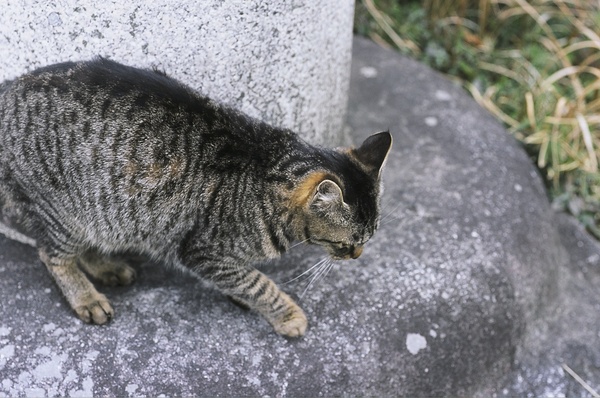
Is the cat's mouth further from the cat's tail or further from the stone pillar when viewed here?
the cat's tail

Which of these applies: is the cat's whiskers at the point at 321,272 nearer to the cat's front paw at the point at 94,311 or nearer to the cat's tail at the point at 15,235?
the cat's front paw at the point at 94,311

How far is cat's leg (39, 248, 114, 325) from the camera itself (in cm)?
289

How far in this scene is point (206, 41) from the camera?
2.89m

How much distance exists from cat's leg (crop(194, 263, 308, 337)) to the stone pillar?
2.35 ft

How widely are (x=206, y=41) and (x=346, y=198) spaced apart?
84cm

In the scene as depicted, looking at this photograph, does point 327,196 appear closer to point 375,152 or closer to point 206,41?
point 375,152

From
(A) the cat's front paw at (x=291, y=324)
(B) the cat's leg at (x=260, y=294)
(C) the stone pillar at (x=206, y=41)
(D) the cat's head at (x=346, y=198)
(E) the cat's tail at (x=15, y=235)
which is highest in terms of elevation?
(C) the stone pillar at (x=206, y=41)

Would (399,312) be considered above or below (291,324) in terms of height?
below

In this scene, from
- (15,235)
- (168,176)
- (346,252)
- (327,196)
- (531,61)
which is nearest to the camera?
(327,196)

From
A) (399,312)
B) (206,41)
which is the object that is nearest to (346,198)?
(399,312)

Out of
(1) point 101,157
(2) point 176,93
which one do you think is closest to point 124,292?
(1) point 101,157

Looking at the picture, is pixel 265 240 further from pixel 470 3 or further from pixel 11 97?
pixel 470 3

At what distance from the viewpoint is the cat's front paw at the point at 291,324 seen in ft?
9.55

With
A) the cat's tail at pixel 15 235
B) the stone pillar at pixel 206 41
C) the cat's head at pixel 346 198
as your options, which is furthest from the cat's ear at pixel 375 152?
the cat's tail at pixel 15 235
